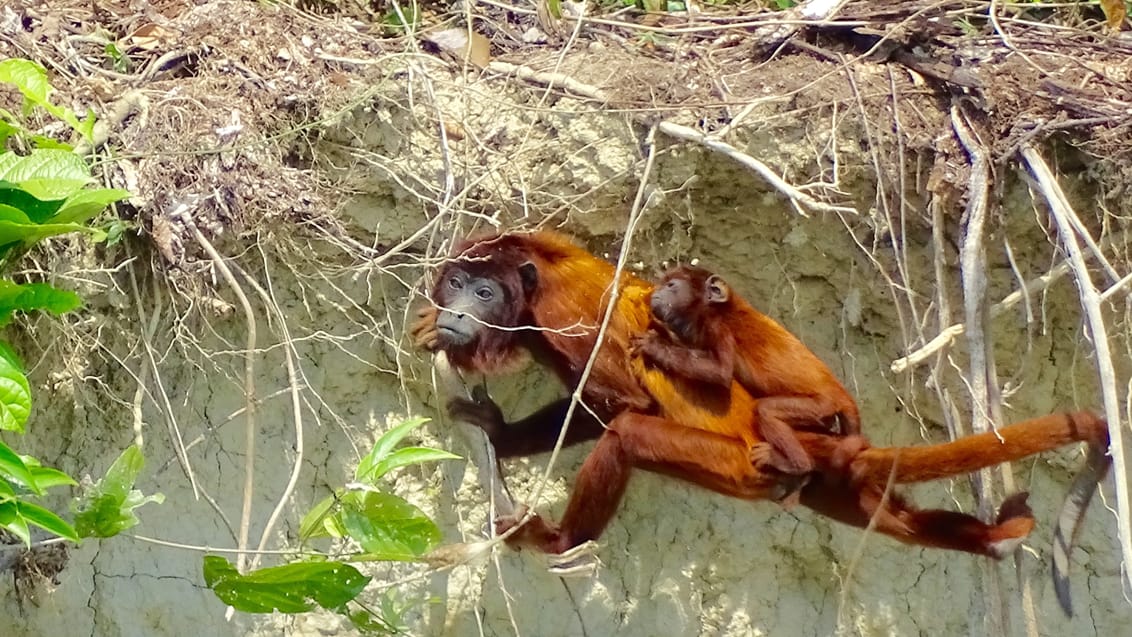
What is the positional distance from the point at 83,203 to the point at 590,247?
1.54 m

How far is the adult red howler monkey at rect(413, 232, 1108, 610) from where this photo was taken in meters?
3.17

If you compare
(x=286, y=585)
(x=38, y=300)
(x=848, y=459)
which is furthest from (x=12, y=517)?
(x=848, y=459)

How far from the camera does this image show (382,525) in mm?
2828

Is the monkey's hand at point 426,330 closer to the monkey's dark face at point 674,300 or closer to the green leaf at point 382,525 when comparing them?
the monkey's dark face at point 674,300

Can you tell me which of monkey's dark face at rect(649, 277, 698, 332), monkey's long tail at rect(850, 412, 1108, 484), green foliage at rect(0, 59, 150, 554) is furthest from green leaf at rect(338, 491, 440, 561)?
monkey's long tail at rect(850, 412, 1108, 484)

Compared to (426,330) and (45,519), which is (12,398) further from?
(426,330)

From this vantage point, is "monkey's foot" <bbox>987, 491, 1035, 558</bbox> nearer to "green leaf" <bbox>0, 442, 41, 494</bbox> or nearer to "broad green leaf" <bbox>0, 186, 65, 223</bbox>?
"green leaf" <bbox>0, 442, 41, 494</bbox>

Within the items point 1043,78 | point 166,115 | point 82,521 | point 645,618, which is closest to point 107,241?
point 166,115

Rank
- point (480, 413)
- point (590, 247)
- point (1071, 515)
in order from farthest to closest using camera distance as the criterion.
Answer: point (590, 247) < point (480, 413) < point (1071, 515)

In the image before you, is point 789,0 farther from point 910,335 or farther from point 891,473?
point 891,473

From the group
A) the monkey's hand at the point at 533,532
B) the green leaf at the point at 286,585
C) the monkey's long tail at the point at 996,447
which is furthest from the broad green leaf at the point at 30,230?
the monkey's long tail at the point at 996,447

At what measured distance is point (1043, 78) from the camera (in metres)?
3.68

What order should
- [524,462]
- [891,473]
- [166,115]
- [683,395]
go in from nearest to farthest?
[891,473] < [683,395] < [166,115] < [524,462]

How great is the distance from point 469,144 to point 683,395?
1009mm
